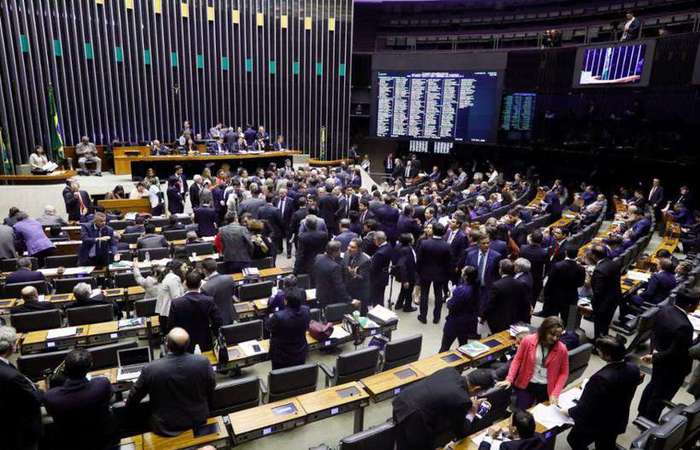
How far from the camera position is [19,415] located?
305 centimetres

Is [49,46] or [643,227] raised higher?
[49,46]

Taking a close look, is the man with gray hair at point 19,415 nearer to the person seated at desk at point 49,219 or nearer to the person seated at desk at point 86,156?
the person seated at desk at point 49,219

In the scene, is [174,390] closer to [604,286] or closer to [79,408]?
[79,408]

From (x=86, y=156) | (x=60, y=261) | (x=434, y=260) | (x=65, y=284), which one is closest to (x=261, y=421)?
(x=434, y=260)

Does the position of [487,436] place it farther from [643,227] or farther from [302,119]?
[302,119]

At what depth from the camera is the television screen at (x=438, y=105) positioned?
1492 centimetres

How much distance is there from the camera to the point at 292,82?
17.7m

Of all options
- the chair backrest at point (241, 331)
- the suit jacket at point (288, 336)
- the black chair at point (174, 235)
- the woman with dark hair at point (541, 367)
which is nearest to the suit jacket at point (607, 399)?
the woman with dark hair at point (541, 367)

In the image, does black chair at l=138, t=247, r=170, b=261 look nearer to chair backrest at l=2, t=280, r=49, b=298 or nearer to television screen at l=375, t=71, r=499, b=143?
chair backrest at l=2, t=280, r=49, b=298

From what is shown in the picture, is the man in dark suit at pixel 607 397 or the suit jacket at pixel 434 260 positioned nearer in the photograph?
the man in dark suit at pixel 607 397

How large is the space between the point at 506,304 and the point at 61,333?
4.50 m

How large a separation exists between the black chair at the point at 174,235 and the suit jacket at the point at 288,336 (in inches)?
173

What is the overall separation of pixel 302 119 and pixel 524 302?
48.0 ft

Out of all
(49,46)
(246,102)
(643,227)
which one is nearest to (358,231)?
(643,227)
